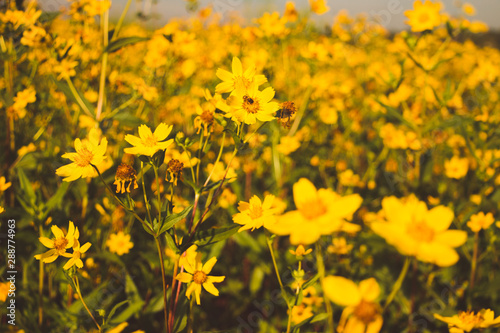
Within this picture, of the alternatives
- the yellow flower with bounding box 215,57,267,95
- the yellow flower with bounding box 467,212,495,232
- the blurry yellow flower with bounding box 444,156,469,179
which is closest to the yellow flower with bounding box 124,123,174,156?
the yellow flower with bounding box 215,57,267,95

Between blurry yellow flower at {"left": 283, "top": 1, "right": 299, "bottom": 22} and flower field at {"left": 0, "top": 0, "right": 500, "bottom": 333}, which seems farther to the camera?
blurry yellow flower at {"left": 283, "top": 1, "right": 299, "bottom": 22}

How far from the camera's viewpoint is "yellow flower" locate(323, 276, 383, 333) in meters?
0.64

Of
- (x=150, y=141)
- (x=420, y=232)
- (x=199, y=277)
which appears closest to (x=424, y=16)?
(x=420, y=232)

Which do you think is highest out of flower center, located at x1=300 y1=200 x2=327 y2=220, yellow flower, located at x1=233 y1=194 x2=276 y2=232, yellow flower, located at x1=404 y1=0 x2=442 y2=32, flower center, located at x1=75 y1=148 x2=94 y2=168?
yellow flower, located at x1=404 y1=0 x2=442 y2=32

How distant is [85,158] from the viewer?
989mm

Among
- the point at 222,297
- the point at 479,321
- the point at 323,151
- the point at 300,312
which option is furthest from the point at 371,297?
the point at 323,151

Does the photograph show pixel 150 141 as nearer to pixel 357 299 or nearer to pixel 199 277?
pixel 199 277

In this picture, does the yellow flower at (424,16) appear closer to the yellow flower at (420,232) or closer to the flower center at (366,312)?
the yellow flower at (420,232)

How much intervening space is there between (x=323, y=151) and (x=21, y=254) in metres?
2.22

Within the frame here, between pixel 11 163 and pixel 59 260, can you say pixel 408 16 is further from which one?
pixel 11 163

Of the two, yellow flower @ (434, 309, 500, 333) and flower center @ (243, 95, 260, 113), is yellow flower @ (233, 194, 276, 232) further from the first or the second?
yellow flower @ (434, 309, 500, 333)

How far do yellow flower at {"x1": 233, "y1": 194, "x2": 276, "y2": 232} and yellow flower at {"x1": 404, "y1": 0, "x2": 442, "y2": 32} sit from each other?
1435 mm

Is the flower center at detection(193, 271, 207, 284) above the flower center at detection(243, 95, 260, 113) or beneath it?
beneath

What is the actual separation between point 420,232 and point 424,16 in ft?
5.15
